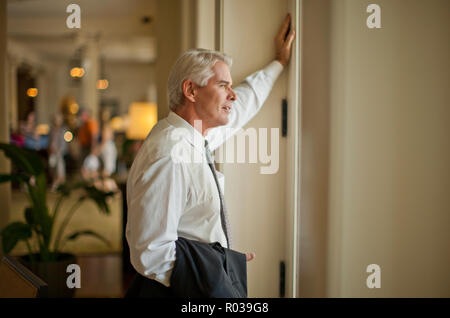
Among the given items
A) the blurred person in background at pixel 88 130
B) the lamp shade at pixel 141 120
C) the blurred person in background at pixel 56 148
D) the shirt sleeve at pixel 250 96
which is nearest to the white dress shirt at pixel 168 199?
the shirt sleeve at pixel 250 96

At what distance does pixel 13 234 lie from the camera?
236 cm

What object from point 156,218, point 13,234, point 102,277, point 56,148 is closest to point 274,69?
point 156,218

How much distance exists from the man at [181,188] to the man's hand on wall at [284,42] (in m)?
0.34

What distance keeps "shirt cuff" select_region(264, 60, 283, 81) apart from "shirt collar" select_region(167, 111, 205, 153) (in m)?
0.47

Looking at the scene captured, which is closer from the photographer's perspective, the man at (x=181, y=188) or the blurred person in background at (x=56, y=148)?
the man at (x=181, y=188)

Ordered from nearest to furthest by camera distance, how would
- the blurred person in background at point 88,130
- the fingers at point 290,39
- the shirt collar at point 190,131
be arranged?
1. the shirt collar at point 190,131
2. the fingers at point 290,39
3. the blurred person in background at point 88,130

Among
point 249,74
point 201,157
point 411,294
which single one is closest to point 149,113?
point 249,74

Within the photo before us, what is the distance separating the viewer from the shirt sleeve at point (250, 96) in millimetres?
1678

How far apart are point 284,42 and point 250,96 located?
0.89ft

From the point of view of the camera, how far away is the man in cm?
120

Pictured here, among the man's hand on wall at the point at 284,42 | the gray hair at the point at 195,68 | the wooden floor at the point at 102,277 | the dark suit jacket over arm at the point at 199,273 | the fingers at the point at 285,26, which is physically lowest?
the wooden floor at the point at 102,277

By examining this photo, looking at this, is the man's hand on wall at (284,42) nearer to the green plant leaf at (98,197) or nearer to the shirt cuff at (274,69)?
the shirt cuff at (274,69)

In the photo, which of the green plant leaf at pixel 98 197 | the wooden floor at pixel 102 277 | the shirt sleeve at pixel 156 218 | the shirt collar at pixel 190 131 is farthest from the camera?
the wooden floor at pixel 102 277

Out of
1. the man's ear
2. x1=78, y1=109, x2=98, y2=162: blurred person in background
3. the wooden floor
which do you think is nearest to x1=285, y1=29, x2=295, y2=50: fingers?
the man's ear
